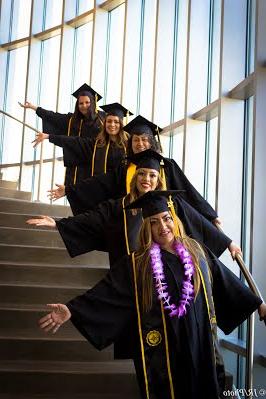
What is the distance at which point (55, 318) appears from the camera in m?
2.90

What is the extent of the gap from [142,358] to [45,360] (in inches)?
58.4

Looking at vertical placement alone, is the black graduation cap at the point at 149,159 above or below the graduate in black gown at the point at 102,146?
below

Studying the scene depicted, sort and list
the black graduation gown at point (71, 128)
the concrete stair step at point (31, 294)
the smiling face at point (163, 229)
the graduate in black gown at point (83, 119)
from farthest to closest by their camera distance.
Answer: the graduate in black gown at point (83, 119) < the black graduation gown at point (71, 128) < the concrete stair step at point (31, 294) < the smiling face at point (163, 229)

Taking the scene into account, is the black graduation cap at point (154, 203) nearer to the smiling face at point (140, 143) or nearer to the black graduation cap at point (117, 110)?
the smiling face at point (140, 143)

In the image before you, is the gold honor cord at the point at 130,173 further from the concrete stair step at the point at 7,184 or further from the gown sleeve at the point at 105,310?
the concrete stair step at the point at 7,184

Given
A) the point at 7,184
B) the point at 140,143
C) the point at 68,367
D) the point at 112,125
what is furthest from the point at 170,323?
the point at 7,184

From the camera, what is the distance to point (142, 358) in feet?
9.77

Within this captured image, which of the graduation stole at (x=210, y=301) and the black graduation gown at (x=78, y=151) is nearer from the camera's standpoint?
the graduation stole at (x=210, y=301)

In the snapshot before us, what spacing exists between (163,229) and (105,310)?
57cm

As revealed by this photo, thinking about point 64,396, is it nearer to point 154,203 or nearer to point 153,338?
point 153,338

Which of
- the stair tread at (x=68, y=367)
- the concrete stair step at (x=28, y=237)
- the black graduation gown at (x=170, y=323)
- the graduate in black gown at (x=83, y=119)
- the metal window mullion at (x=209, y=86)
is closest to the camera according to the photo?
the black graduation gown at (x=170, y=323)

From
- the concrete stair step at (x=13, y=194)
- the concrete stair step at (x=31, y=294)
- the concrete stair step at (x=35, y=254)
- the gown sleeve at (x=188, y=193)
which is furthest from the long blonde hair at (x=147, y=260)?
the concrete stair step at (x=13, y=194)

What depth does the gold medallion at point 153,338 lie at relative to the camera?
2.94 metres

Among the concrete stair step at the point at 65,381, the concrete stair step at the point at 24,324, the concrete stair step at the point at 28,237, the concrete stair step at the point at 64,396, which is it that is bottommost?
the concrete stair step at the point at 64,396
